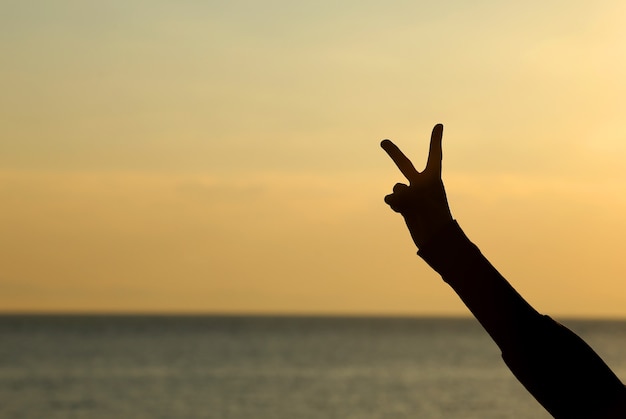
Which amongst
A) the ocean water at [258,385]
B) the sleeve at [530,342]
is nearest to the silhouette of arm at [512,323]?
the sleeve at [530,342]

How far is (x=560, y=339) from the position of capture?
219 cm

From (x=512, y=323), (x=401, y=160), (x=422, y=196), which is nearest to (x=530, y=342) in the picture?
(x=512, y=323)

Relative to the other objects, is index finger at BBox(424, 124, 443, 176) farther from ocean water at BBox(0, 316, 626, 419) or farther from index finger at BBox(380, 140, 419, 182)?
ocean water at BBox(0, 316, 626, 419)

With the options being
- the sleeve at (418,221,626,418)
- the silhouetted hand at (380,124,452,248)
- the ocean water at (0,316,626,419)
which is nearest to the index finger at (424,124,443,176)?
the silhouetted hand at (380,124,452,248)

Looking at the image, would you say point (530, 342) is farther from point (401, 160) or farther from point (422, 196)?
point (401, 160)

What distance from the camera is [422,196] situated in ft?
7.90

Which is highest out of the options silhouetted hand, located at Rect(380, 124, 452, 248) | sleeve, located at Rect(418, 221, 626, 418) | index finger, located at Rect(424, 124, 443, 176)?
index finger, located at Rect(424, 124, 443, 176)

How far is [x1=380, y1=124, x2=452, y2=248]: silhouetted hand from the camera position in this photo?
7.74 ft

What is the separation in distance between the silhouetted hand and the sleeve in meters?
0.04

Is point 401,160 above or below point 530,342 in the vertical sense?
above

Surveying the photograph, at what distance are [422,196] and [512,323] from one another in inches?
14.0

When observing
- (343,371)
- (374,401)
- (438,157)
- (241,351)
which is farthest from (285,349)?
(438,157)

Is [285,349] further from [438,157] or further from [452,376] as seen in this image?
[438,157]

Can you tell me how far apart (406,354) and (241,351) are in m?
15.0
